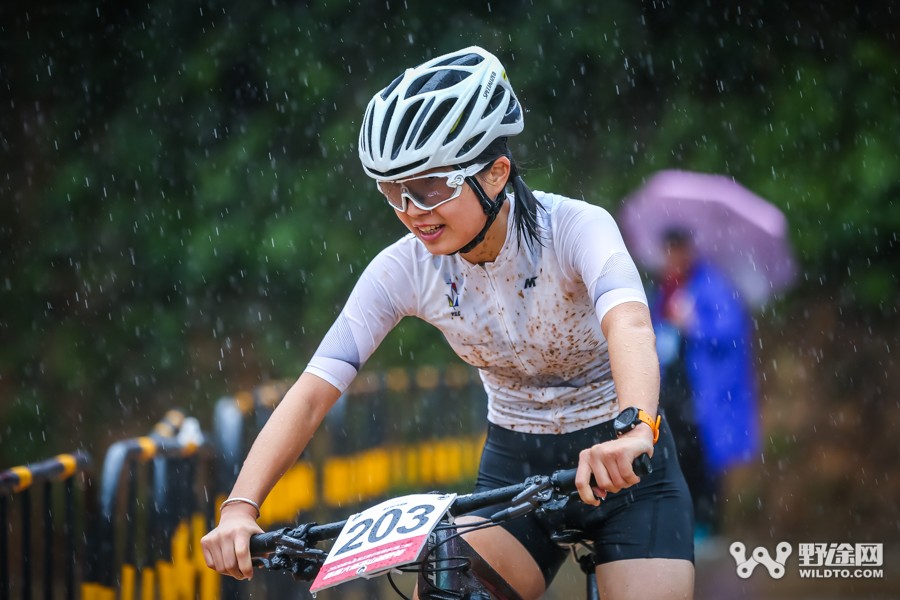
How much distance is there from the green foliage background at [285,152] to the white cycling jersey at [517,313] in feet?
23.7

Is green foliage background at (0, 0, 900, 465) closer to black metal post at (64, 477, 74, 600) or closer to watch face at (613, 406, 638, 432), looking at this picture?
black metal post at (64, 477, 74, 600)

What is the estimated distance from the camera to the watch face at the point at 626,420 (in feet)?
8.01

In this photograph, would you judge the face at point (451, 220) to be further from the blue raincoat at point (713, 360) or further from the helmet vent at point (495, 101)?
the blue raincoat at point (713, 360)

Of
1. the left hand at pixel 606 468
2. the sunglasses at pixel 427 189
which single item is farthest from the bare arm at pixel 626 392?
the sunglasses at pixel 427 189

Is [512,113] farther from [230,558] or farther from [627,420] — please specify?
[230,558]

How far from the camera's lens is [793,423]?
11.0m

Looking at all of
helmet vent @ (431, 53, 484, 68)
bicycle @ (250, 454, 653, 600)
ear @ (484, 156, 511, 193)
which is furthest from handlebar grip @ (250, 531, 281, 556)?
helmet vent @ (431, 53, 484, 68)

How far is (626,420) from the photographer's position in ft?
8.04

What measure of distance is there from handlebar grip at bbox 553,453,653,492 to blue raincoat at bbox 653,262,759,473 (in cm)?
460

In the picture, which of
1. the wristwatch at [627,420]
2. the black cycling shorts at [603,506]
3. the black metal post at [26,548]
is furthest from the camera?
the black metal post at [26,548]

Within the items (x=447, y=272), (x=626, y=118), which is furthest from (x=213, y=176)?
(x=447, y=272)

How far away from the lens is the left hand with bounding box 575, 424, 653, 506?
237cm

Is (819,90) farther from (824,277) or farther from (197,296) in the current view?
(197,296)

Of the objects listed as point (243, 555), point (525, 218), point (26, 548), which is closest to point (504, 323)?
point (525, 218)
